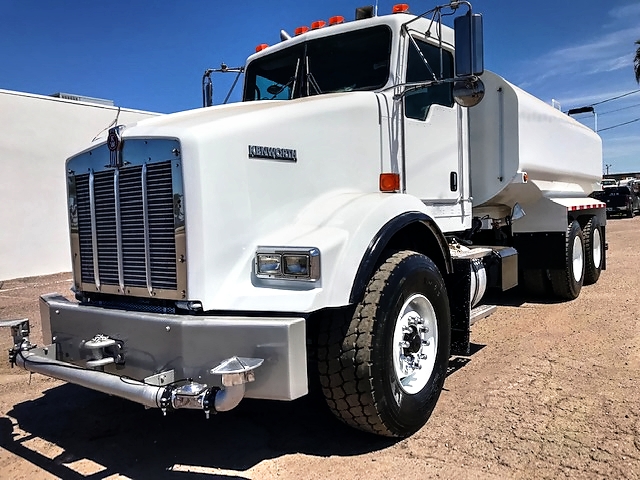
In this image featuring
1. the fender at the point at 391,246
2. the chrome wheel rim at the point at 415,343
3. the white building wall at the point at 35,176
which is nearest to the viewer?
the fender at the point at 391,246

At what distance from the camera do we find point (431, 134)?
4973 millimetres

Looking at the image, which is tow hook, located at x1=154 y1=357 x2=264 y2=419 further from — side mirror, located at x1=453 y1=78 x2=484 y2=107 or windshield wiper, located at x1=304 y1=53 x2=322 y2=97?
windshield wiper, located at x1=304 y1=53 x2=322 y2=97

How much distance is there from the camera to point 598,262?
956cm

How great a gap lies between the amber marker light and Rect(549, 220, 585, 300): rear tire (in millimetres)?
4063

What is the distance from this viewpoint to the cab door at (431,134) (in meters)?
4.69

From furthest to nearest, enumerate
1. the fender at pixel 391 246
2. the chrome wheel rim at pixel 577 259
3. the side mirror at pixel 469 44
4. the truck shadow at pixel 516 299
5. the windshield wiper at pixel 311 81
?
the chrome wheel rim at pixel 577 259 < the truck shadow at pixel 516 299 < the windshield wiper at pixel 311 81 < the side mirror at pixel 469 44 < the fender at pixel 391 246

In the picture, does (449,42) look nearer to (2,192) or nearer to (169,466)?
(169,466)

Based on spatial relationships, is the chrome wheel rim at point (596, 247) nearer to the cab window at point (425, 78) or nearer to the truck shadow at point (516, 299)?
the truck shadow at point (516, 299)

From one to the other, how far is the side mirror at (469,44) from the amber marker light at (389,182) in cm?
88

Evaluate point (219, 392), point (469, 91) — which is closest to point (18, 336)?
point (219, 392)

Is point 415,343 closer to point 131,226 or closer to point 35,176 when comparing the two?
point 131,226

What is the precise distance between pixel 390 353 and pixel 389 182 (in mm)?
1419

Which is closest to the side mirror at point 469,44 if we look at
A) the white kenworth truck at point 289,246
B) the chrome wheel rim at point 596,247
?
the white kenworth truck at point 289,246

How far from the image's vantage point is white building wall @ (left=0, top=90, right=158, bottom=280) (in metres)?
12.9
